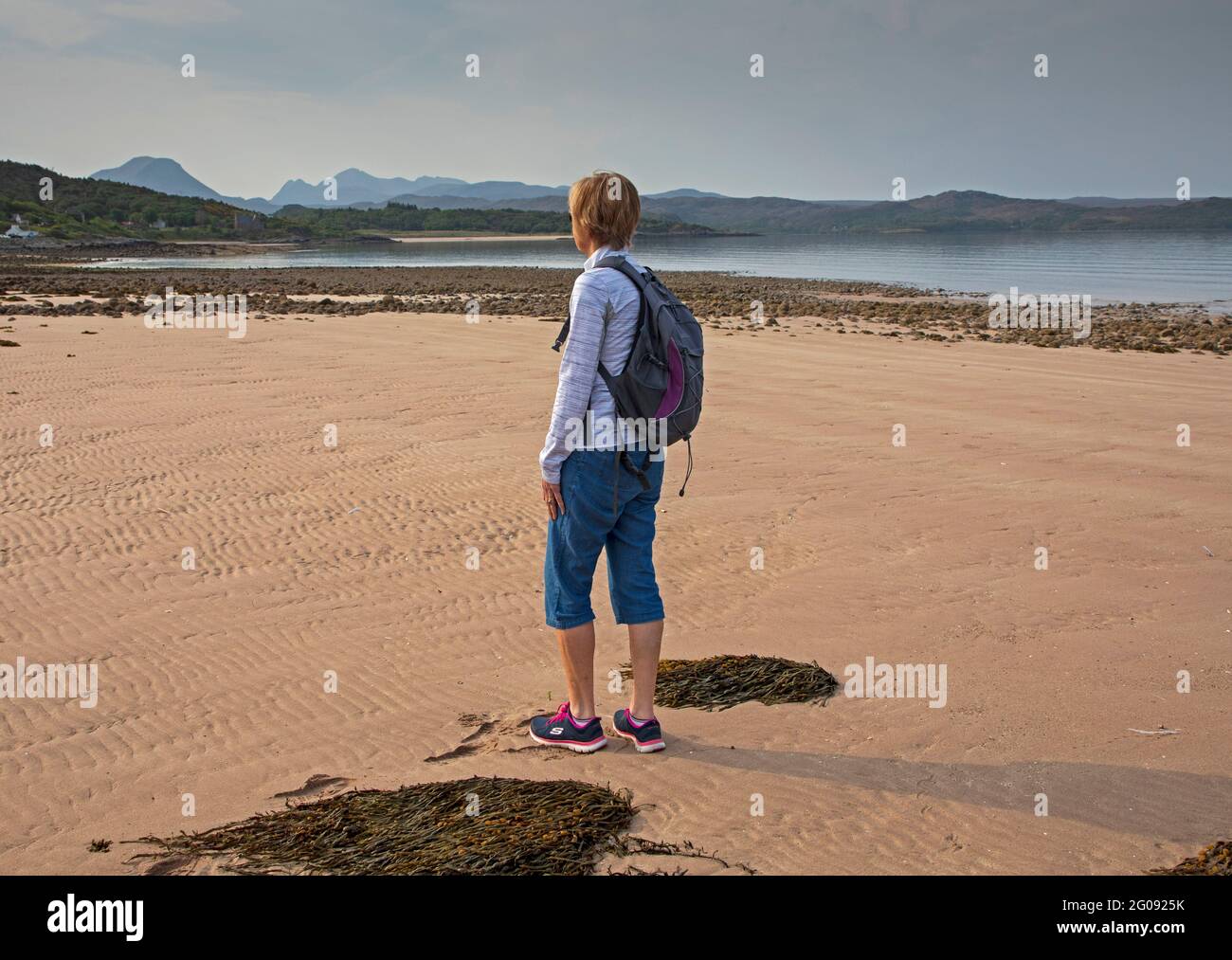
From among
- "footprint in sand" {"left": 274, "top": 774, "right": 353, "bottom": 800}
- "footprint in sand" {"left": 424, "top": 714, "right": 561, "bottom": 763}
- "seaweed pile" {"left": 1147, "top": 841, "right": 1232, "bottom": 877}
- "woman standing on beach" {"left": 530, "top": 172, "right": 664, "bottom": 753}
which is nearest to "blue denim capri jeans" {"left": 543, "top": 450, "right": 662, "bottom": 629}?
"woman standing on beach" {"left": 530, "top": 172, "right": 664, "bottom": 753}

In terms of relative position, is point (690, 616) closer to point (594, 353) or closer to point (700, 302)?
point (594, 353)

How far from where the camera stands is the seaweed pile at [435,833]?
11.6 feet

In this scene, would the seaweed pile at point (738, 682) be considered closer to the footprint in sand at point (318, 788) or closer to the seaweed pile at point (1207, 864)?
the footprint in sand at point (318, 788)

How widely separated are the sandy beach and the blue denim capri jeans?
0.71 metres

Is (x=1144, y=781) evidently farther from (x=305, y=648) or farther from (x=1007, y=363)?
(x=1007, y=363)

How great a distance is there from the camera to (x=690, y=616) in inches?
253

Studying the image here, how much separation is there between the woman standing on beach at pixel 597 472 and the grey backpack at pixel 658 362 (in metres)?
0.03

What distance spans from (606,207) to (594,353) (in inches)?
21.6

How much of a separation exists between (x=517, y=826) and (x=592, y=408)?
156cm

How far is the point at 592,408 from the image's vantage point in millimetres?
3883

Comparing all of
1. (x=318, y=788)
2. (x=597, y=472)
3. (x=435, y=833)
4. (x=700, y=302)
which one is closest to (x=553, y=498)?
(x=597, y=472)

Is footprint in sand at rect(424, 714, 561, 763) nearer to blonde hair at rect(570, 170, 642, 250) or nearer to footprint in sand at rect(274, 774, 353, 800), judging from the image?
footprint in sand at rect(274, 774, 353, 800)

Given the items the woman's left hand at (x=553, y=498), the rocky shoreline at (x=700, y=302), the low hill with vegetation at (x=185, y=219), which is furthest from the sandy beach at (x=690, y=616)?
the low hill with vegetation at (x=185, y=219)

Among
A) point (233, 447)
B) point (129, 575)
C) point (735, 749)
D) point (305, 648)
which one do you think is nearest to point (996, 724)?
point (735, 749)
